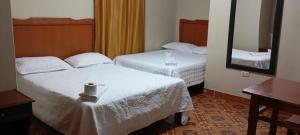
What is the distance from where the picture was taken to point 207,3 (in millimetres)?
5148

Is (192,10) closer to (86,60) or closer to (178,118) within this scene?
(86,60)

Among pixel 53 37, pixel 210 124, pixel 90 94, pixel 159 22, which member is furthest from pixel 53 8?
pixel 210 124

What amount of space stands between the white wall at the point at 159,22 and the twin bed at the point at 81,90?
4.42ft

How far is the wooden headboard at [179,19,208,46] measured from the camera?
5238 millimetres

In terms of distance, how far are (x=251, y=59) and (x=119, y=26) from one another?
2086 millimetres

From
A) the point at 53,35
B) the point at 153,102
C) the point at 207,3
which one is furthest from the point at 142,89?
the point at 207,3

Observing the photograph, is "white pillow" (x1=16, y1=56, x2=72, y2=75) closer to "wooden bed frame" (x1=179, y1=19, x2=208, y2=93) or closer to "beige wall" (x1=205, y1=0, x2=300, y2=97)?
"beige wall" (x1=205, y1=0, x2=300, y2=97)

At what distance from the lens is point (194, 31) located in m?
5.39

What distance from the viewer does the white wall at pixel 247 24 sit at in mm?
3820

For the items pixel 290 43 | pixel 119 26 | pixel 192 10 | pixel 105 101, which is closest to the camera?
pixel 105 101

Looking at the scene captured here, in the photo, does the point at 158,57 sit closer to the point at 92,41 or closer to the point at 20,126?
the point at 92,41

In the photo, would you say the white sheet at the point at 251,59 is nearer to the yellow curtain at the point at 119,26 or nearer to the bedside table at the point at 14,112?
the yellow curtain at the point at 119,26

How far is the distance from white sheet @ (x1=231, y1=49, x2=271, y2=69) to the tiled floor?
1.97 ft

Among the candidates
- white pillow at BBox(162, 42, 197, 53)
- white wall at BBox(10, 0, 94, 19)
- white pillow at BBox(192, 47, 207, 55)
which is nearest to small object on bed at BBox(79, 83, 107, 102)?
white wall at BBox(10, 0, 94, 19)
